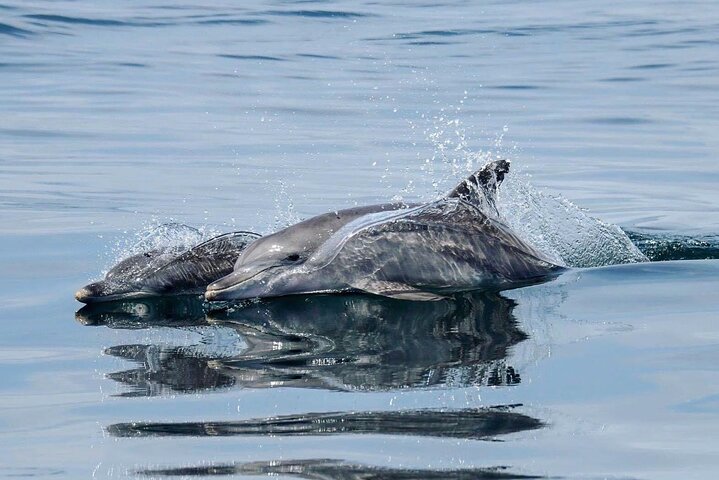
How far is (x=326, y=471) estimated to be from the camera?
200 inches

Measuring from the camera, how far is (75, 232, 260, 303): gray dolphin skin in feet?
28.2

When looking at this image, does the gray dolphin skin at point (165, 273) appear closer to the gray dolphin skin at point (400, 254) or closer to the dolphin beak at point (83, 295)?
the dolphin beak at point (83, 295)

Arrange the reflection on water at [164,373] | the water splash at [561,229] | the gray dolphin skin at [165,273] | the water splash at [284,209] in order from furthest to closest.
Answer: the water splash at [284,209]
the water splash at [561,229]
the gray dolphin skin at [165,273]
the reflection on water at [164,373]

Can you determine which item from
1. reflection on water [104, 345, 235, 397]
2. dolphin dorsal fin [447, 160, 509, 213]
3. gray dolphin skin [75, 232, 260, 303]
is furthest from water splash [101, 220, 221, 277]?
reflection on water [104, 345, 235, 397]

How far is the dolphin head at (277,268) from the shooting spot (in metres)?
8.33

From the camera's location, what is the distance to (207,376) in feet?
21.6

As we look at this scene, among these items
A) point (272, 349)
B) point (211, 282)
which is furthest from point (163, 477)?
point (211, 282)

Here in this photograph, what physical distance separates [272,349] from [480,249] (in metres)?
2.17

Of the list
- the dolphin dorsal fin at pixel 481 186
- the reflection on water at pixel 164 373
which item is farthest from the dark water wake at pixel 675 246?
the reflection on water at pixel 164 373

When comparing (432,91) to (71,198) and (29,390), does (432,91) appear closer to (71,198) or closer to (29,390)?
(71,198)

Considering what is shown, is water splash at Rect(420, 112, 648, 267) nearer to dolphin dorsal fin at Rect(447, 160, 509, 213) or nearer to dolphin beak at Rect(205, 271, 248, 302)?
dolphin dorsal fin at Rect(447, 160, 509, 213)

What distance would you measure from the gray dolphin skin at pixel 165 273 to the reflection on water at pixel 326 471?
353 centimetres

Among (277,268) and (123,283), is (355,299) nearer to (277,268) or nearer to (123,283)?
(277,268)

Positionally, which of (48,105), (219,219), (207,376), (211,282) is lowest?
(207,376)
